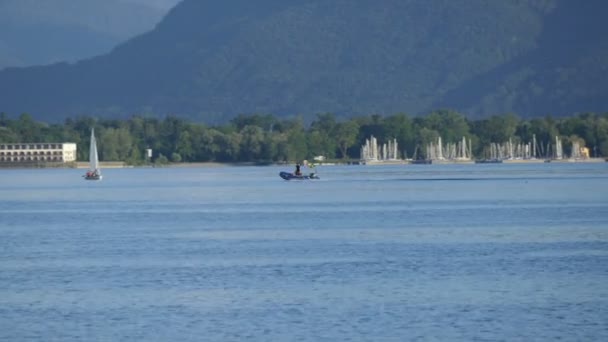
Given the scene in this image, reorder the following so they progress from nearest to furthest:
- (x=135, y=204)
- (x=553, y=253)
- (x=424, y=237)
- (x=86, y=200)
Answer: (x=553, y=253), (x=424, y=237), (x=135, y=204), (x=86, y=200)

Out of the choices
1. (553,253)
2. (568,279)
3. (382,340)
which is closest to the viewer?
(382,340)

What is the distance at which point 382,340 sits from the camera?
33219mm

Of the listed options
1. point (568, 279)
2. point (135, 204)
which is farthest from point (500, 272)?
point (135, 204)

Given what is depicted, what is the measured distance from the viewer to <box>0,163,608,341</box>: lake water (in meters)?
35.1

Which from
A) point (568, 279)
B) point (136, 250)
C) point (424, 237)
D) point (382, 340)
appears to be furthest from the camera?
point (424, 237)

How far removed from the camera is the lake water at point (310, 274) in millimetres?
35062

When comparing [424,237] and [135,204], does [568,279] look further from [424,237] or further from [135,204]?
[135,204]

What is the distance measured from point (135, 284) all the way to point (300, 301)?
22.0 feet

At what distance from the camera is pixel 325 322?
3566cm

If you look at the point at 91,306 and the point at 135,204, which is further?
the point at 135,204

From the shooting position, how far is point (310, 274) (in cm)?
4553

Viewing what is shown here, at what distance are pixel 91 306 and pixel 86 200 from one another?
67664 mm

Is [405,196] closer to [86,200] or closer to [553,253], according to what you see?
[86,200]

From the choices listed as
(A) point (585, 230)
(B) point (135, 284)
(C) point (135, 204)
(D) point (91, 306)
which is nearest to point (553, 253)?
(A) point (585, 230)
